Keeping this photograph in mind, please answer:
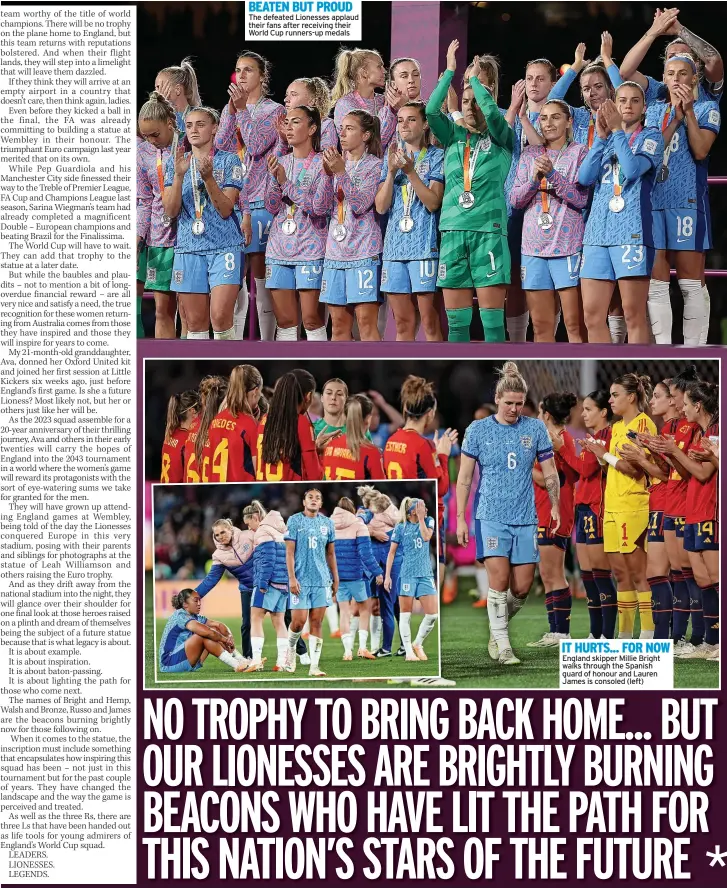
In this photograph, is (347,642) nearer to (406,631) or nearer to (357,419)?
(406,631)

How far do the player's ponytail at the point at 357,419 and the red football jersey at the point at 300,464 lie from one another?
0.21m

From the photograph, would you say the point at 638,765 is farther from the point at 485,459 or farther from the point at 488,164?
the point at 488,164

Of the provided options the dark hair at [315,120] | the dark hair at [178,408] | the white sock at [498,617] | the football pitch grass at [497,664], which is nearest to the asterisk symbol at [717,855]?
the football pitch grass at [497,664]

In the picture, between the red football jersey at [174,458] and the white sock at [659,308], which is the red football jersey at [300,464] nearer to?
the red football jersey at [174,458]

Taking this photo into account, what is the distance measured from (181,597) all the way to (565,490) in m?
2.26

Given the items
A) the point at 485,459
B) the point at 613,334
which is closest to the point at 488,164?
the point at 613,334

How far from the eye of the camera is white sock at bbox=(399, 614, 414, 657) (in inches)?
292

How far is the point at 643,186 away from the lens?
306 inches

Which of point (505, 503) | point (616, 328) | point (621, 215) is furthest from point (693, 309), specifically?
point (505, 503)

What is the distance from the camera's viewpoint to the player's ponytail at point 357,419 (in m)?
7.43

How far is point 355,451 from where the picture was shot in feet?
24.5

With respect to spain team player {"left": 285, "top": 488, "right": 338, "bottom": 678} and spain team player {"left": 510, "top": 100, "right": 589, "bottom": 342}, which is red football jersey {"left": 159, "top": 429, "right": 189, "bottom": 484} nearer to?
spain team player {"left": 285, "top": 488, "right": 338, "bottom": 678}

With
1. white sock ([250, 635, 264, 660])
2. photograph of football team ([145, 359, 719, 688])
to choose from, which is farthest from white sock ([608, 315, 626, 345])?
white sock ([250, 635, 264, 660])

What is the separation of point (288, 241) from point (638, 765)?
374cm
